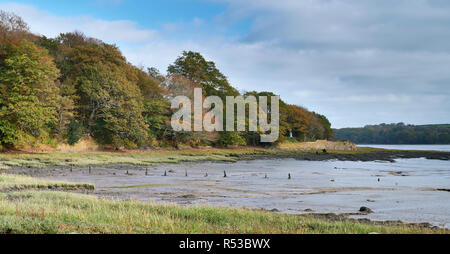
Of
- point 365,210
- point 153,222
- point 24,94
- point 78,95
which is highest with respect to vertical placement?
point 78,95

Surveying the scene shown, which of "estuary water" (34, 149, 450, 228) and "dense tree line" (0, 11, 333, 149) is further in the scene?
"dense tree line" (0, 11, 333, 149)

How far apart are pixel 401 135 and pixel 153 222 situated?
169 metres

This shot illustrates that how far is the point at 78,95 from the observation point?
44594 millimetres

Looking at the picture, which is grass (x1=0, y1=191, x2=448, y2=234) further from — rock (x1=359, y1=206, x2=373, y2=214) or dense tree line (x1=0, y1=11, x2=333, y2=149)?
dense tree line (x1=0, y1=11, x2=333, y2=149)

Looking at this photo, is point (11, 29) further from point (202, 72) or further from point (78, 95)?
point (202, 72)

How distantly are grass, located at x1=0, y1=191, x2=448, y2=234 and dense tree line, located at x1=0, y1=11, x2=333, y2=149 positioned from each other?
2687cm

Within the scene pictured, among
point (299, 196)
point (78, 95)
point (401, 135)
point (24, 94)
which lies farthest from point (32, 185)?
point (401, 135)

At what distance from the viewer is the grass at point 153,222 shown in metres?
8.35

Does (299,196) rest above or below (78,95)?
below

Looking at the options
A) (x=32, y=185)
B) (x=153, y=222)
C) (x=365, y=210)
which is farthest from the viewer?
(x=32, y=185)

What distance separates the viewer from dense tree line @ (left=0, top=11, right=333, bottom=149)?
118ft

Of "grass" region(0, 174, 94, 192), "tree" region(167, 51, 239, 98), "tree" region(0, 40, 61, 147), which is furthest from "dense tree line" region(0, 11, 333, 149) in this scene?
"grass" region(0, 174, 94, 192)
